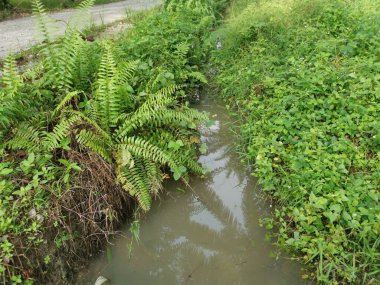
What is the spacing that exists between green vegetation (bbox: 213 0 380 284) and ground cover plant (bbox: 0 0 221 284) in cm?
108

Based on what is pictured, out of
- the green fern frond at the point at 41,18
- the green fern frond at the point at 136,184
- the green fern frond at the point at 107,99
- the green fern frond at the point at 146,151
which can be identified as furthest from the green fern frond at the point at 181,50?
the green fern frond at the point at 136,184

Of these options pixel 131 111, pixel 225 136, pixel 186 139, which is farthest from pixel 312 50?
pixel 131 111

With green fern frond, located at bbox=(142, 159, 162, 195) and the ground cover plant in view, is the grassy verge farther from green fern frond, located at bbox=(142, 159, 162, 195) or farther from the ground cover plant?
green fern frond, located at bbox=(142, 159, 162, 195)

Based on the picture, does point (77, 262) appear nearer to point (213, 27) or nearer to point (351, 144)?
point (351, 144)

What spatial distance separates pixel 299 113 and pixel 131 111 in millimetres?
2255

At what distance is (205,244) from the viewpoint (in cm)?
338

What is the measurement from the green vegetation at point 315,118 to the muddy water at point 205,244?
0.90 feet

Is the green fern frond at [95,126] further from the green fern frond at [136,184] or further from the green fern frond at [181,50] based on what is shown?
the green fern frond at [181,50]

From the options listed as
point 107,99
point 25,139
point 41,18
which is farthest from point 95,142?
point 41,18

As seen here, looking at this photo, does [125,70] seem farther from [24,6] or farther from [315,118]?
[24,6]

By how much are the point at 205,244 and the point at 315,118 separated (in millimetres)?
2143

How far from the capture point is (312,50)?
5.37 meters

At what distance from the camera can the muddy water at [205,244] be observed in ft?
10.1

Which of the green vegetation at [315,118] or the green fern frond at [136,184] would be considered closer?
the green vegetation at [315,118]
